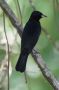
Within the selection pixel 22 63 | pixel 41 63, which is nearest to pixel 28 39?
pixel 22 63

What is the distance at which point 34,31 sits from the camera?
2.29 meters

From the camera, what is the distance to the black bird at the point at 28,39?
2102mm

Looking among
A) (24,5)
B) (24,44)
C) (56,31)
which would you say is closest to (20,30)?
(24,44)

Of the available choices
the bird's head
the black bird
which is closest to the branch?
the black bird

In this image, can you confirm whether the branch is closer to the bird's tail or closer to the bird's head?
the bird's tail

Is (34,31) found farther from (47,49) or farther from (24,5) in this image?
(47,49)

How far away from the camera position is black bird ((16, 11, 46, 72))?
2102 millimetres

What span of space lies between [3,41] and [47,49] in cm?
40

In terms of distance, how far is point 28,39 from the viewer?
2.22 meters

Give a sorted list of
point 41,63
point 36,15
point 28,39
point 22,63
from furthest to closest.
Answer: point 36,15 → point 28,39 → point 22,63 → point 41,63

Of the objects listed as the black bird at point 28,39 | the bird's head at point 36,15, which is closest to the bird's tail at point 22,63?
the black bird at point 28,39

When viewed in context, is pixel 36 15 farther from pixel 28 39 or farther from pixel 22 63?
pixel 22 63

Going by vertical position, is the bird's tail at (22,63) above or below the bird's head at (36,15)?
below

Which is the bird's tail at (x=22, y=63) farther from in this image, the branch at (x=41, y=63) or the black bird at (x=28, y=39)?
the branch at (x=41, y=63)
